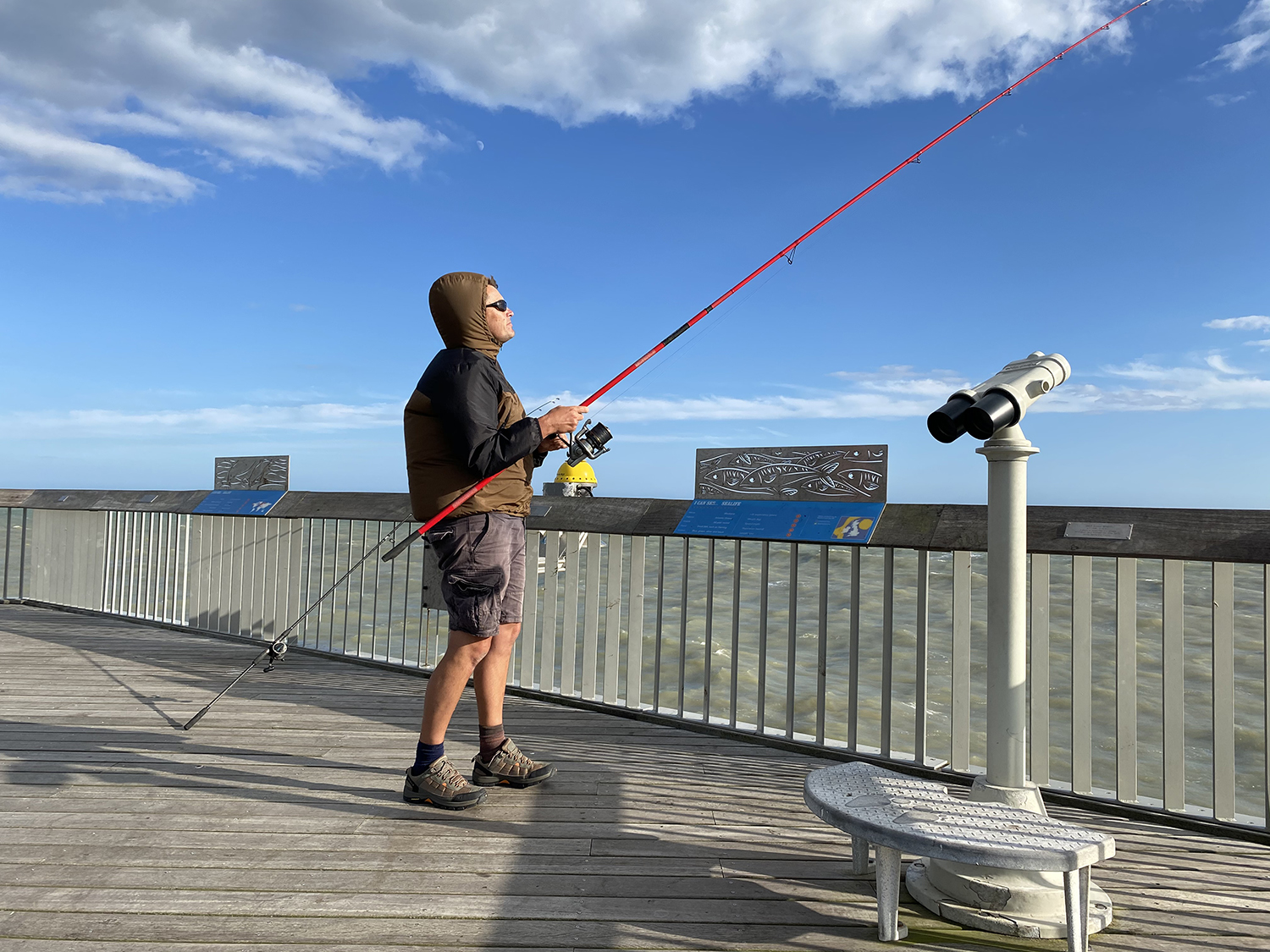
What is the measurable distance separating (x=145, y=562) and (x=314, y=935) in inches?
220

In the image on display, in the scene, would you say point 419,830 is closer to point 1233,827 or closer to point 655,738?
point 655,738

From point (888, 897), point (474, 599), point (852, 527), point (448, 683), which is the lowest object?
point (888, 897)

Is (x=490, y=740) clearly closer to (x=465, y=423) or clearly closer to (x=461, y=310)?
(x=465, y=423)

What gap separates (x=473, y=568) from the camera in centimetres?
254

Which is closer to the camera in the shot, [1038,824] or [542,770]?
[1038,824]

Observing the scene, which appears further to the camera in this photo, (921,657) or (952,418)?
(921,657)

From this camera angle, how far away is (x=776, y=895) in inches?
80.8

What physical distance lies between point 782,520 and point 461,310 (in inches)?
56.8

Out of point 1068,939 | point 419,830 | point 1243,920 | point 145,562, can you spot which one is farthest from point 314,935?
point 145,562

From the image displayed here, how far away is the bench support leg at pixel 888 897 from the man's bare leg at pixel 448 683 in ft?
4.17

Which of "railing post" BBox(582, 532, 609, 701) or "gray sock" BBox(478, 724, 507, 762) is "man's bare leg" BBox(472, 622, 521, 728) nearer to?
"gray sock" BBox(478, 724, 507, 762)

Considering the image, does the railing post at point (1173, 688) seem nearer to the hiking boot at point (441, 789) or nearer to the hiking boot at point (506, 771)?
the hiking boot at point (506, 771)

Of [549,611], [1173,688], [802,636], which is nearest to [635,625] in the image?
[549,611]

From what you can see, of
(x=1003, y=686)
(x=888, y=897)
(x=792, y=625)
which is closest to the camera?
(x=888, y=897)
